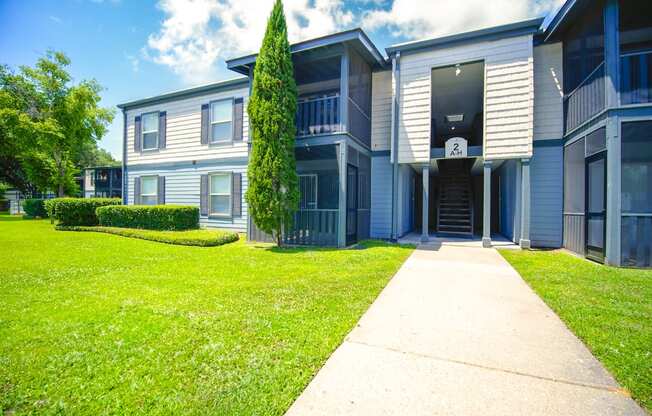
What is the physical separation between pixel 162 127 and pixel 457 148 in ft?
40.5

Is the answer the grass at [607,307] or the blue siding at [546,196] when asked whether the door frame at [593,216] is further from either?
the blue siding at [546,196]

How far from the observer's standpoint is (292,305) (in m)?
3.57

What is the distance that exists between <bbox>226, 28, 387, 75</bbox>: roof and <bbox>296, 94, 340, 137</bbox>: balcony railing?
140cm

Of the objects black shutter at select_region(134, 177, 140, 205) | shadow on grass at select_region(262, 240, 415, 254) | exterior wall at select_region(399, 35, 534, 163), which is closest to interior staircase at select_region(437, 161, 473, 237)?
exterior wall at select_region(399, 35, 534, 163)

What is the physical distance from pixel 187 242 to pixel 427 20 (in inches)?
405

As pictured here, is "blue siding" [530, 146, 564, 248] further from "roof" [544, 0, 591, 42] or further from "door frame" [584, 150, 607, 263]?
"roof" [544, 0, 591, 42]

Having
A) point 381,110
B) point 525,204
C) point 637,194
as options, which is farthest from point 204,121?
point 637,194

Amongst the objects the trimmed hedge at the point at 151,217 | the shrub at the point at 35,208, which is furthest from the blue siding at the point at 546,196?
the shrub at the point at 35,208

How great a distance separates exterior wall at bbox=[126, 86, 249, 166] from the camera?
11227 mm

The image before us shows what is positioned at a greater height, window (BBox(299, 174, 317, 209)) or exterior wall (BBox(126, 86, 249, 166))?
exterior wall (BBox(126, 86, 249, 166))

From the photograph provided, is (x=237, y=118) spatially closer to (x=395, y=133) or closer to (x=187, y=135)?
(x=187, y=135)

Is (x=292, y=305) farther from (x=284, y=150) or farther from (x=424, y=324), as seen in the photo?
(x=284, y=150)

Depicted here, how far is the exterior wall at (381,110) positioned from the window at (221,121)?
5.67 metres

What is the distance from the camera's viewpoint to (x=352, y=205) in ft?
28.1
